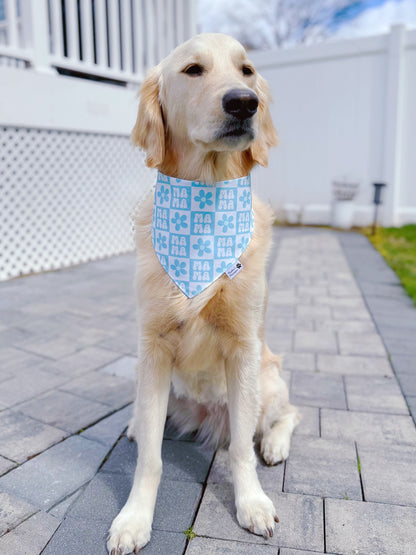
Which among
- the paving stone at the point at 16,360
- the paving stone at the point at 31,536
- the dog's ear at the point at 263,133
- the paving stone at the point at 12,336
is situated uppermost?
the dog's ear at the point at 263,133

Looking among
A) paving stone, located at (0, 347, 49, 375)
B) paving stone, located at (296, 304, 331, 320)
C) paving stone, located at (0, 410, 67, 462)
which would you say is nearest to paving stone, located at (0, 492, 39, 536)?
paving stone, located at (0, 410, 67, 462)

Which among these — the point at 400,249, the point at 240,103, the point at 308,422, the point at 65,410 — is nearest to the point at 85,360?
the point at 65,410

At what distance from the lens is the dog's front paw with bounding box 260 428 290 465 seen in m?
2.15

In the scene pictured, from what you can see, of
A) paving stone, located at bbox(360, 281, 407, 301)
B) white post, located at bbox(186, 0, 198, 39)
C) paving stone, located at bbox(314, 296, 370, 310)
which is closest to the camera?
paving stone, located at bbox(314, 296, 370, 310)

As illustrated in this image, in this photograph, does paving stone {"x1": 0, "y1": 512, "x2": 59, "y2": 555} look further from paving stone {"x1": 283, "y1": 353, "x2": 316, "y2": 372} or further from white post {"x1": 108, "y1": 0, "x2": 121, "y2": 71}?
white post {"x1": 108, "y1": 0, "x2": 121, "y2": 71}

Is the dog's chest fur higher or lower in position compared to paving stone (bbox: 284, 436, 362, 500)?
higher

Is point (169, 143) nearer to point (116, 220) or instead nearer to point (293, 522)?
point (293, 522)

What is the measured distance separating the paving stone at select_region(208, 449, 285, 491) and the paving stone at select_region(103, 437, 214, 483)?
1.4 inches

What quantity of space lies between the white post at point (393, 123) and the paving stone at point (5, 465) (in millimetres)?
8990

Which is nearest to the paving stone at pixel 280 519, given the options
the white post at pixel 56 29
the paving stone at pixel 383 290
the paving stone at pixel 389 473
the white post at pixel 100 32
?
the paving stone at pixel 389 473

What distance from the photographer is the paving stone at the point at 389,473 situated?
193 centimetres

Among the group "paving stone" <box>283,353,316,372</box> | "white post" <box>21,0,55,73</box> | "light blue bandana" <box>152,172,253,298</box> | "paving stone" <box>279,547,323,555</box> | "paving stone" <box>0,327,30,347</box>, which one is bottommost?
"paving stone" <box>279,547,323,555</box>

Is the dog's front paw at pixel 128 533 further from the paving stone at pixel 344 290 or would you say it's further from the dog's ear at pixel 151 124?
the paving stone at pixel 344 290

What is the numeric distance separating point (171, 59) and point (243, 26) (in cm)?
2258
